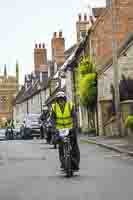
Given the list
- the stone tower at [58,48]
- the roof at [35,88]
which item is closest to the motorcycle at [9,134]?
the stone tower at [58,48]

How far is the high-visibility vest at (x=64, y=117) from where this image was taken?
45.0ft

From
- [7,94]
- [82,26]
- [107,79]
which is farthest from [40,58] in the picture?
[7,94]

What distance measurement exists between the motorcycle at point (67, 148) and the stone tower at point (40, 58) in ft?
231

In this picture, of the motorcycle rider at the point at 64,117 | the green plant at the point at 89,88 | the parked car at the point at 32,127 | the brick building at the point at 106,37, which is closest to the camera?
the motorcycle rider at the point at 64,117

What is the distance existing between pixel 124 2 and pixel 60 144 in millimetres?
32953

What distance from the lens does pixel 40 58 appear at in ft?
284

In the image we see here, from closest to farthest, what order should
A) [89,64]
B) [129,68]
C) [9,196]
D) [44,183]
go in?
[9,196]
[44,183]
[129,68]
[89,64]

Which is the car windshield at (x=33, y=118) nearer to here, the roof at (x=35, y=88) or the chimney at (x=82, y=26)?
the chimney at (x=82, y=26)

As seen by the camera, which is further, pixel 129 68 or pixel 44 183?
pixel 129 68

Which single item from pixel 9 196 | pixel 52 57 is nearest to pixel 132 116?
pixel 9 196

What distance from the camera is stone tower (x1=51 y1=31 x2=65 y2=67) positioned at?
73.7 metres

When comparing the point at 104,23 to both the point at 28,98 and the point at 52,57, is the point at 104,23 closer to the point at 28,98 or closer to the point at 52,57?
the point at 52,57

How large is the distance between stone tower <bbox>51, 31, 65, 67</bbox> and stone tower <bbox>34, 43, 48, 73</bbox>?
6335 millimetres

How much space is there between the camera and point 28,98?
99.7 metres
